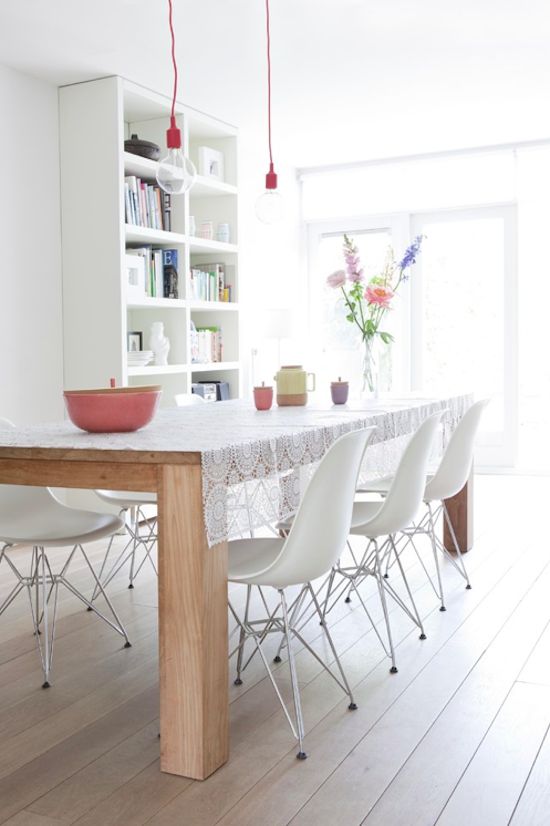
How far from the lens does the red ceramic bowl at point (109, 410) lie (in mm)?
2541

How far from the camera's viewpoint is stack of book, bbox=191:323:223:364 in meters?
5.98

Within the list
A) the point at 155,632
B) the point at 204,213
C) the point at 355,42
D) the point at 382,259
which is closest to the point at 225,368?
the point at 204,213

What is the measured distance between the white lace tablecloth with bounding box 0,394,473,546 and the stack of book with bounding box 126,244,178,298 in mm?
2114

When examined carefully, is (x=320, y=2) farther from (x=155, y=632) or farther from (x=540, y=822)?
(x=540, y=822)

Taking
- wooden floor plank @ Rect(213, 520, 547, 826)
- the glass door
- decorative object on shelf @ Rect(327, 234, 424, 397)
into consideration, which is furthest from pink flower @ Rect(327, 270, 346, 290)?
the glass door

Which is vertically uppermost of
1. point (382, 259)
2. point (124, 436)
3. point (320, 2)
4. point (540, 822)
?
point (320, 2)

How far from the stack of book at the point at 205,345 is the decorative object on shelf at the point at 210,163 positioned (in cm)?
105

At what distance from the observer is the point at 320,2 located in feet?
13.2

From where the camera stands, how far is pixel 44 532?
114 inches

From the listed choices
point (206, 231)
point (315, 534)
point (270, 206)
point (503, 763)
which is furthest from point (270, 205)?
point (206, 231)

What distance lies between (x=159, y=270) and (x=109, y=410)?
3112mm

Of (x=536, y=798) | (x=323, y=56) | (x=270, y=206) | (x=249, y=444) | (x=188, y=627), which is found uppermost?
(x=323, y=56)

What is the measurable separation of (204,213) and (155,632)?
3.87 metres

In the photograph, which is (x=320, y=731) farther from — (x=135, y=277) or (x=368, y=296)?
(x=135, y=277)
